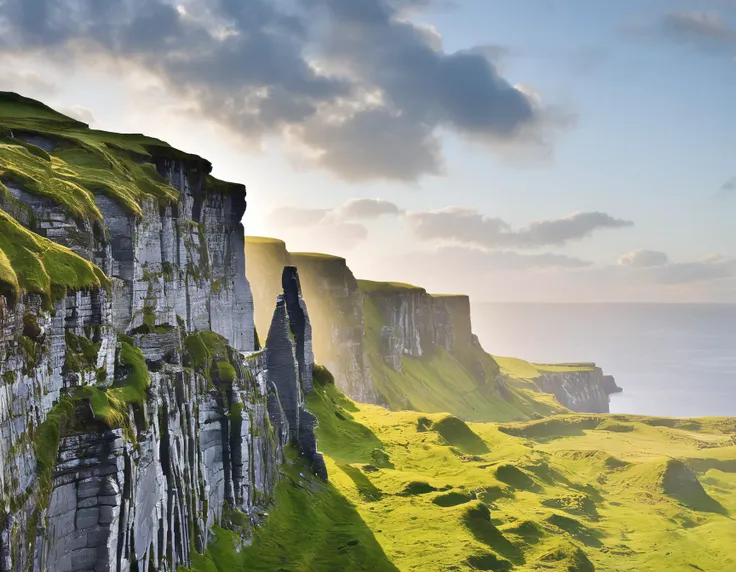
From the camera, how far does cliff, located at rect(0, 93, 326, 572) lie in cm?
3284

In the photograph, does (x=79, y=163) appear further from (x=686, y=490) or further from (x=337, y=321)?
(x=337, y=321)

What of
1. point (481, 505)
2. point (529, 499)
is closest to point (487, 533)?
point (481, 505)

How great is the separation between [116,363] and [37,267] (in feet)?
36.8

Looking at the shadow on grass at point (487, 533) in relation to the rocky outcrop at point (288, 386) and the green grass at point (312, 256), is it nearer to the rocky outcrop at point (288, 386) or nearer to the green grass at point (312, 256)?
the rocky outcrop at point (288, 386)

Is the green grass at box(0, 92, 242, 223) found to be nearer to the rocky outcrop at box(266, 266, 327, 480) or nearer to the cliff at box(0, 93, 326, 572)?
the cliff at box(0, 93, 326, 572)

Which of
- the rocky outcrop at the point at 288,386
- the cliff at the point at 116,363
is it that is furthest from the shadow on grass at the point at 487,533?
the cliff at the point at 116,363

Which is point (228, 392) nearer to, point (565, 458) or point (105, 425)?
point (105, 425)

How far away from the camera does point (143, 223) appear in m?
53.6

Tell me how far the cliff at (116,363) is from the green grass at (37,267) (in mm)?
94

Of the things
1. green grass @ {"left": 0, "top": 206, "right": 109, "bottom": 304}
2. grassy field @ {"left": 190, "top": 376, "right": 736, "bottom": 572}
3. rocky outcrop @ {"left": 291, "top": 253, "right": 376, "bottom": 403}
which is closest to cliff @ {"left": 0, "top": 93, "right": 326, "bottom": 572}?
green grass @ {"left": 0, "top": 206, "right": 109, "bottom": 304}

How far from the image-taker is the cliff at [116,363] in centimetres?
3284

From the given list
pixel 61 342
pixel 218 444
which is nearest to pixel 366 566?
pixel 218 444

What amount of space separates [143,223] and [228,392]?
55.0 ft

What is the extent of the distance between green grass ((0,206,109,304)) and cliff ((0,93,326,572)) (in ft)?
0.31
